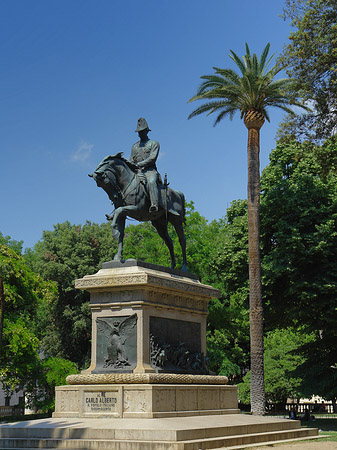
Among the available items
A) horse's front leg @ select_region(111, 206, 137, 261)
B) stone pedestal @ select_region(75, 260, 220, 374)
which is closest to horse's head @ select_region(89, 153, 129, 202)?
horse's front leg @ select_region(111, 206, 137, 261)

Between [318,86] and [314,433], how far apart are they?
49.4 feet

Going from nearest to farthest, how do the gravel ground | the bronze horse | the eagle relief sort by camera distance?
the gravel ground < the eagle relief < the bronze horse

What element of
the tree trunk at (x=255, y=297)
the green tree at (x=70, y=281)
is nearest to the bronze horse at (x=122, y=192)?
the tree trunk at (x=255, y=297)

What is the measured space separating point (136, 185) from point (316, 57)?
43.8 ft

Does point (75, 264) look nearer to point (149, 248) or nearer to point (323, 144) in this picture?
point (149, 248)

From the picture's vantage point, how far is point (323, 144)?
101 ft

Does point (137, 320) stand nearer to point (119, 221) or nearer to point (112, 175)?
point (119, 221)

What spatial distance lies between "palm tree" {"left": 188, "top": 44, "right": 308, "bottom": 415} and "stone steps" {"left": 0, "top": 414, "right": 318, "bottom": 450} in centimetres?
1214

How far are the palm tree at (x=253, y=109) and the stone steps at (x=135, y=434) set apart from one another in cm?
1214

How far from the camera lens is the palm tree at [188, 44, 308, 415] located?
29.1 meters

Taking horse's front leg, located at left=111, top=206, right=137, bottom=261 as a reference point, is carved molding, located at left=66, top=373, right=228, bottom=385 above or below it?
below

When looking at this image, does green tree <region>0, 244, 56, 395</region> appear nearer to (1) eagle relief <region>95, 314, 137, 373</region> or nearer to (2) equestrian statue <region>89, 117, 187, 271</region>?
(2) equestrian statue <region>89, 117, 187, 271</region>

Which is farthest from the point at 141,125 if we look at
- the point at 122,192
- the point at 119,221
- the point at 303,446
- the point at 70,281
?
the point at 70,281

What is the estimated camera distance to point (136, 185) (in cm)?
1817
